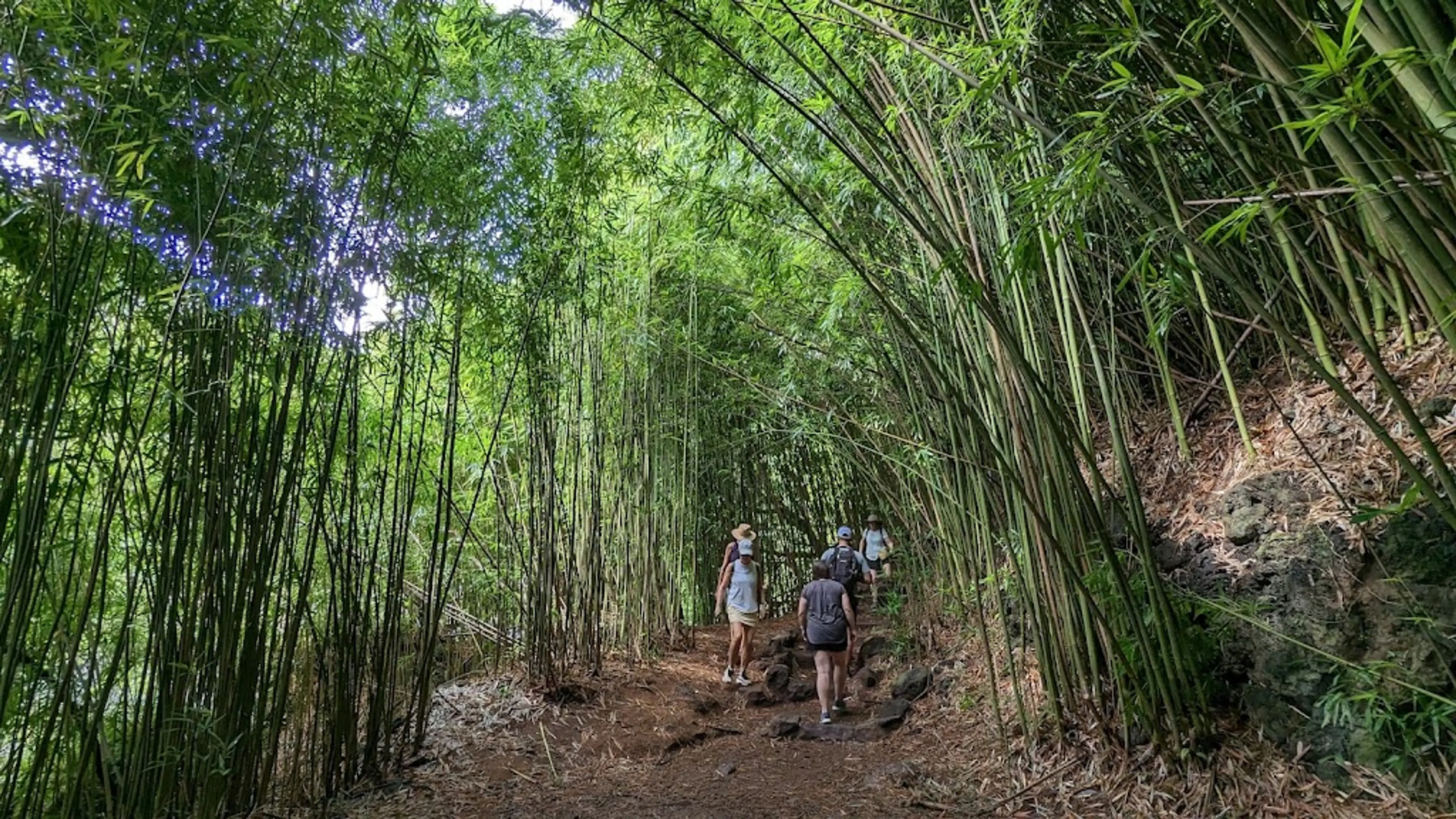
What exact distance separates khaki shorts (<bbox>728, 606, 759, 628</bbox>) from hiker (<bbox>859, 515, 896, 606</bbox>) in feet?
3.44

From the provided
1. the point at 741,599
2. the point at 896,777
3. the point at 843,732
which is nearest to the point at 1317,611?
the point at 896,777

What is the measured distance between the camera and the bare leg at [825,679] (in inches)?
149

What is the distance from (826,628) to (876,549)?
1.77 m

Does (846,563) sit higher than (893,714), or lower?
higher

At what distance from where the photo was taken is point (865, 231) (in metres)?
3.35

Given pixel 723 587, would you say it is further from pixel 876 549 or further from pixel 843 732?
pixel 843 732

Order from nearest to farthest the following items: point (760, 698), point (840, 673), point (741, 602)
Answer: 1. point (840, 673)
2. point (760, 698)
3. point (741, 602)

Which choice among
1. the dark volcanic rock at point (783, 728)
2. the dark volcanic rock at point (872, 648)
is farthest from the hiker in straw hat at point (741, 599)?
the dark volcanic rock at point (783, 728)

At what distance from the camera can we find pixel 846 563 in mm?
4629

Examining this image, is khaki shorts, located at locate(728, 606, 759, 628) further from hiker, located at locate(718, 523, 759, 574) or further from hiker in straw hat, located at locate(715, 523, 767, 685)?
hiker, located at locate(718, 523, 759, 574)

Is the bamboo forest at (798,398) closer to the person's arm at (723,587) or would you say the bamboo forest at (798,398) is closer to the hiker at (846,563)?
the hiker at (846,563)

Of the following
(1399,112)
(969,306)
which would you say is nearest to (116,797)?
(969,306)

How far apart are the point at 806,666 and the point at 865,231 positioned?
127 inches

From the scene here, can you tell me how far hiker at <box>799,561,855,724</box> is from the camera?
3742mm
